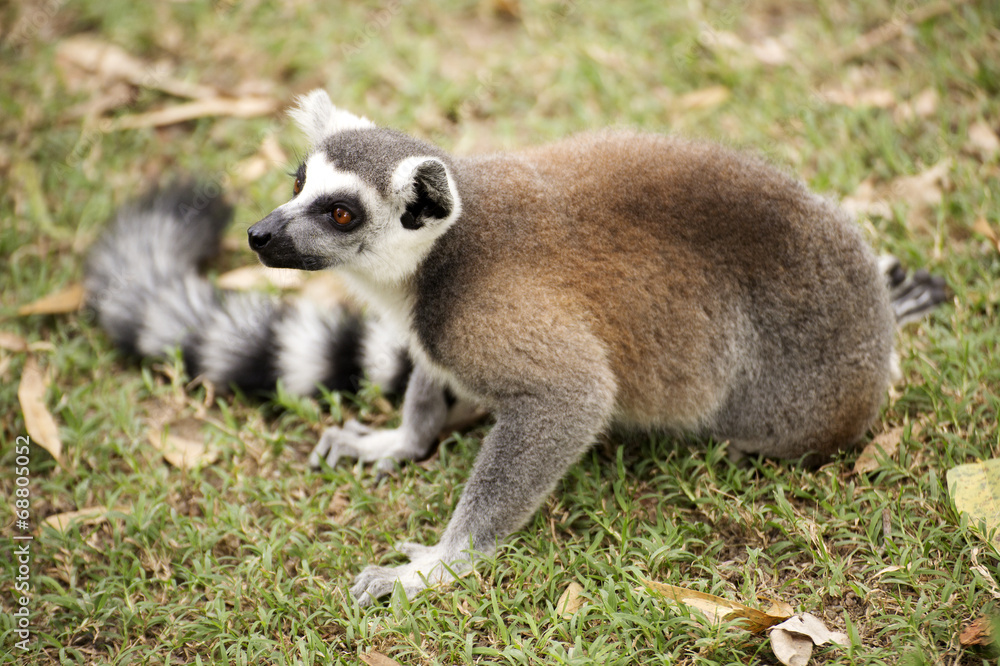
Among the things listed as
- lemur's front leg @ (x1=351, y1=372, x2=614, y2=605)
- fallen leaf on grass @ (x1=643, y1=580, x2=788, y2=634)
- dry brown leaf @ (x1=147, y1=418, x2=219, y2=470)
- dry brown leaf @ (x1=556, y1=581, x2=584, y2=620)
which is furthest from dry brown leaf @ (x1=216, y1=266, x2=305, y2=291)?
fallen leaf on grass @ (x1=643, y1=580, x2=788, y2=634)

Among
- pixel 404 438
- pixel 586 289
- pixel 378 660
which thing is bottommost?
pixel 378 660

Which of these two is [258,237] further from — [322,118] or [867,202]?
[867,202]

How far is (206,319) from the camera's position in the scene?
3.90 m

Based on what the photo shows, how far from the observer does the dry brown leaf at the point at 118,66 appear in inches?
222

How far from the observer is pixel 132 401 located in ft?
13.0

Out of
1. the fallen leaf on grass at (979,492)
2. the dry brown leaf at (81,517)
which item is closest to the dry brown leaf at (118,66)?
the dry brown leaf at (81,517)

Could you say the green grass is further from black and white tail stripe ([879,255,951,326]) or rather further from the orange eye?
the orange eye

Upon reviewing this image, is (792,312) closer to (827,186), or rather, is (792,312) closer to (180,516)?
(827,186)

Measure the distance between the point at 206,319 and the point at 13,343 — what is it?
3.67 ft

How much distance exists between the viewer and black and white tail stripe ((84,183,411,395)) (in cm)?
378

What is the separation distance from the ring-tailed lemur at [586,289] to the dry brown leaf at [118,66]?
2786mm

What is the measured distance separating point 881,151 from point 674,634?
324 centimetres

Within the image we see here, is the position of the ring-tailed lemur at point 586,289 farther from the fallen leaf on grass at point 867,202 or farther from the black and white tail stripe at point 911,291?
the fallen leaf on grass at point 867,202

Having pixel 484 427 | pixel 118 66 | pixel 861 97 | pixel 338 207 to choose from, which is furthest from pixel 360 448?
pixel 118 66
